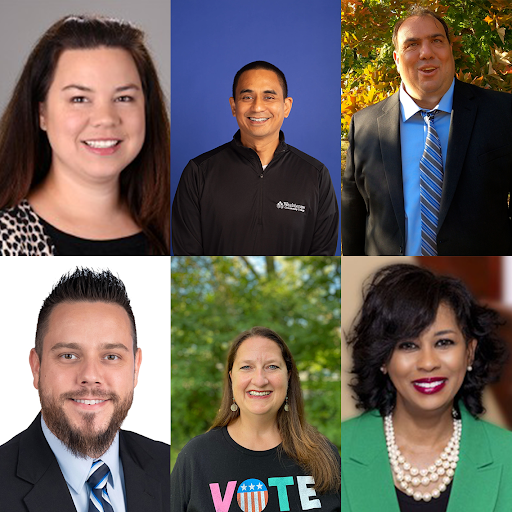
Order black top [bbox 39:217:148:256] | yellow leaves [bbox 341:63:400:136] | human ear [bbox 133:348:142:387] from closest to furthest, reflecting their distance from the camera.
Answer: black top [bbox 39:217:148:256], human ear [bbox 133:348:142:387], yellow leaves [bbox 341:63:400:136]

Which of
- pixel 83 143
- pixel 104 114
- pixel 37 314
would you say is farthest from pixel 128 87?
pixel 37 314

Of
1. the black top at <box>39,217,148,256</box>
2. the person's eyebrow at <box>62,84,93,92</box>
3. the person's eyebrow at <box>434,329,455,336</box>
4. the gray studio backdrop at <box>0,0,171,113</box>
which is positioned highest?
the gray studio backdrop at <box>0,0,171,113</box>

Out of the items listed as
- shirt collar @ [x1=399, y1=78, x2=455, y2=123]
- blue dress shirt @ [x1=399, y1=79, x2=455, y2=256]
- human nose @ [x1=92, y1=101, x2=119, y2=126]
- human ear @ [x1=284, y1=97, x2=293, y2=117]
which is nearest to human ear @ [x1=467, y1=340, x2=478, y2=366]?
blue dress shirt @ [x1=399, y1=79, x2=455, y2=256]

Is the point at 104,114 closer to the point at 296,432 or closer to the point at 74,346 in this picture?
the point at 74,346

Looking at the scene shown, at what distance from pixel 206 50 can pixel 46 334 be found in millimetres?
1537

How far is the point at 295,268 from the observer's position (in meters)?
5.52

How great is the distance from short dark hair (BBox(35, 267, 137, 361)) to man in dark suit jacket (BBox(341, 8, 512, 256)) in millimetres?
1111

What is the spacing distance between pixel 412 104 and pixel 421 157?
261 mm

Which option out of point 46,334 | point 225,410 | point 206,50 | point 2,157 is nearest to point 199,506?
point 225,410

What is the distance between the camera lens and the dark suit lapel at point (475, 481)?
142 inches

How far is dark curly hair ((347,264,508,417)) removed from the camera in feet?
12.1

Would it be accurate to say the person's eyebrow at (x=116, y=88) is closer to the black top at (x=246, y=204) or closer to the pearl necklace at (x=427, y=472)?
the black top at (x=246, y=204)

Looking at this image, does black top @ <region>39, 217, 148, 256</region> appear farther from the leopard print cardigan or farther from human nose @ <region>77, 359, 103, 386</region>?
human nose @ <region>77, 359, 103, 386</region>

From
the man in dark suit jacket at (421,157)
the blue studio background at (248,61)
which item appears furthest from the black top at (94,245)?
the man in dark suit jacket at (421,157)
